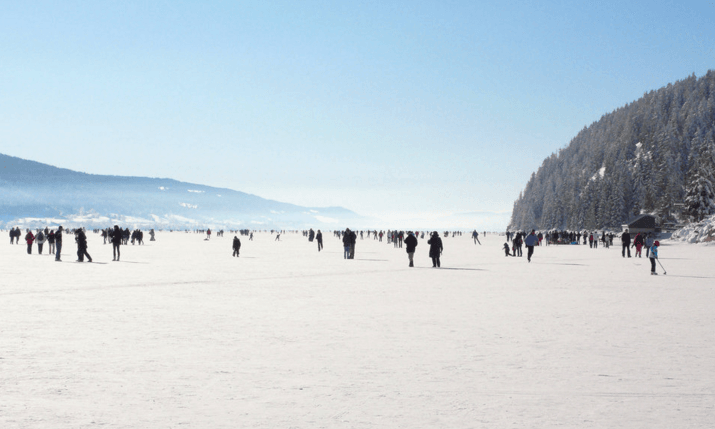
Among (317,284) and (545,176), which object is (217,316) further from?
(545,176)

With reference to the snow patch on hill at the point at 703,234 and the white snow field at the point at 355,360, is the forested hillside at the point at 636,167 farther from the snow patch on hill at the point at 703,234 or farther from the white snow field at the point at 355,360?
the white snow field at the point at 355,360

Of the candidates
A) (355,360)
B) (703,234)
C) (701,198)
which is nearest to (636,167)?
(701,198)

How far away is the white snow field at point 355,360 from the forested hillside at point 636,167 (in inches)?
3253

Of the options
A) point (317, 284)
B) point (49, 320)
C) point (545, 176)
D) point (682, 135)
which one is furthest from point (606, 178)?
point (49, 320)

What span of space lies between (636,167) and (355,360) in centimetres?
14358

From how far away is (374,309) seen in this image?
1143 centimetres

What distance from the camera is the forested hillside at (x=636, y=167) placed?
108 m

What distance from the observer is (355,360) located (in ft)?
22.5

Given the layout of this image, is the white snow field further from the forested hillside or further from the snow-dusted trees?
the forested hillside

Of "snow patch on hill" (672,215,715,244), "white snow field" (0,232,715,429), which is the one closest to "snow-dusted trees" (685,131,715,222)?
"snow patch on hill" (672,215,715,244)

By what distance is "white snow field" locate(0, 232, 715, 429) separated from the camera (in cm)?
486

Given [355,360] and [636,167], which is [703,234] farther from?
[636,167]

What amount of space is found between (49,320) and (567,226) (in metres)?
130

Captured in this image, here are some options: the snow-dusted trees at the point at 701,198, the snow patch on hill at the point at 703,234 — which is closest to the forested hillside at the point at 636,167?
the snow-dusted trees at the point at 701,198
